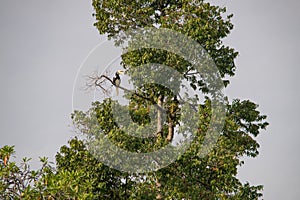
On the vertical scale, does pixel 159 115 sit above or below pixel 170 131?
above

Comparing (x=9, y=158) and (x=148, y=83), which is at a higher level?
(x=148, y=83)

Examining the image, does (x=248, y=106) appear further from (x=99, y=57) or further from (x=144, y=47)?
(x=99, y=57)

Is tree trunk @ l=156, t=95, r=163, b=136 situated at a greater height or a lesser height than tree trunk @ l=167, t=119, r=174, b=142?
greater

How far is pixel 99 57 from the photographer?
16.8 m

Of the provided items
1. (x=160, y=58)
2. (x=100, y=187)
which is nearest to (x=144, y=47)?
(x=160, y=58)

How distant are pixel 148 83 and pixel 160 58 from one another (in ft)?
2.55

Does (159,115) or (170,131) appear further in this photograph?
(159,115)

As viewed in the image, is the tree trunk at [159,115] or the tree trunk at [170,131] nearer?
the tree trunk at [170,131]

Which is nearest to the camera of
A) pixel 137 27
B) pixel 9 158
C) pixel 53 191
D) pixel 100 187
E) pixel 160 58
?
pixel 53 191

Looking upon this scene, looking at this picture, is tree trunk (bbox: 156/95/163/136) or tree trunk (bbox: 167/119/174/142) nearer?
tree trunk (bbox: 167/119/174/142)

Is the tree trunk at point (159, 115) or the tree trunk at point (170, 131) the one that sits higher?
the tree trunk at point (159, 115)

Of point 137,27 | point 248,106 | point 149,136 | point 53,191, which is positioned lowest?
point 53,191

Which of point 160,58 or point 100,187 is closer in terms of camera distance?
point 100,187

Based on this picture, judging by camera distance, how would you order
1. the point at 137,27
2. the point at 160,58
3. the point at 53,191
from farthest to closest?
the point at 137,27 < the point at 160,58 < the point at 53,191
